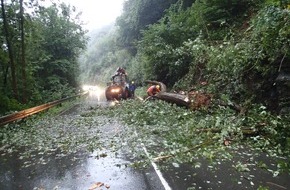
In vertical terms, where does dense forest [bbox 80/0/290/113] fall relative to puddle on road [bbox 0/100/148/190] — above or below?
above

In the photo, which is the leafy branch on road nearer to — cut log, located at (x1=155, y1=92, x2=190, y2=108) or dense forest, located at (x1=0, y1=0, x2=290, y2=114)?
dense forest, located at (x1=0, y1=0, x2=290, y2=114)

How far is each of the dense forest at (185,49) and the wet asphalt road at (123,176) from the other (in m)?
3.70

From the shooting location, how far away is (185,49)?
68.7ft

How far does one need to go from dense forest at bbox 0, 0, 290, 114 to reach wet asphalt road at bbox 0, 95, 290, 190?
3702mm

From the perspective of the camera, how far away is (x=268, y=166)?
674 cm

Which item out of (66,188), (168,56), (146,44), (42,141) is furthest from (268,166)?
(146,44)

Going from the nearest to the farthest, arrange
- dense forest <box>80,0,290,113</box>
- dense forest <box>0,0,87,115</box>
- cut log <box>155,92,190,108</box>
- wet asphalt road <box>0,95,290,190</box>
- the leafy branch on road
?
wet asphalt road <box>0,95,290,190</box> < the leafy branch on road < dense forest <box>80,0,290,113</box> < cut log <box>155,92,190,108</box> < dense forest <box>0,0,87,115</box>

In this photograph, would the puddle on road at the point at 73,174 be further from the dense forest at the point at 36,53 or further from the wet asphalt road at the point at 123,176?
the dense forest at the point at 36,53

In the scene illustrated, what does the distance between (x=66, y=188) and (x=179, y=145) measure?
366 centimetres

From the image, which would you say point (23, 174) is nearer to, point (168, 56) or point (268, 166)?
point (268, 166)

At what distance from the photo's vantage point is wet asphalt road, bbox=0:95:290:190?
5.82m

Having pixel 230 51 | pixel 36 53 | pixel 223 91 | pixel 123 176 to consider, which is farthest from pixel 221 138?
pixel 36 53

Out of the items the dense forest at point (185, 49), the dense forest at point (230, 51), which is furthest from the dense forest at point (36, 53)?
the dense forest at point (230, 51)

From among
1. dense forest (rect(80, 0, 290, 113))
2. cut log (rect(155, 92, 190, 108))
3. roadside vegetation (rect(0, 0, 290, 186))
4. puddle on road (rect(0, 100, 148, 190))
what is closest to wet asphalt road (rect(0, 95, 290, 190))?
puddle on road (rect(0, 100, 148, 190))
